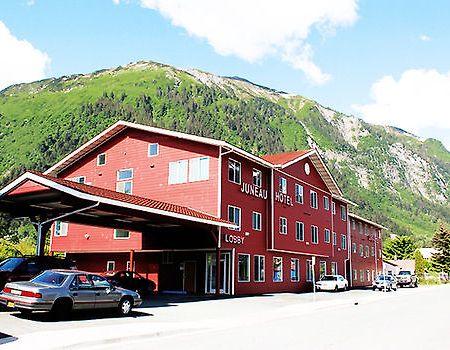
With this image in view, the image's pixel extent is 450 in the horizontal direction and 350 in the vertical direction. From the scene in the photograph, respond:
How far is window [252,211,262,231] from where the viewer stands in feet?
116

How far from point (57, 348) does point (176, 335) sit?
3796 millimetres

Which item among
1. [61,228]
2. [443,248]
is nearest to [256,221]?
[61,228]

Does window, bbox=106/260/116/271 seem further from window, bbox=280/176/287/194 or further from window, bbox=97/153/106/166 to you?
window, bbox=280/176/287/194

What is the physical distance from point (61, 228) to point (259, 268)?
51.1 feet

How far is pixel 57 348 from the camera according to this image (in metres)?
11.2

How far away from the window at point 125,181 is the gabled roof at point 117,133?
2950mm

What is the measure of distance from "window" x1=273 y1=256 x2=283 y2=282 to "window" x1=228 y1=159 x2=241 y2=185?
7.52m

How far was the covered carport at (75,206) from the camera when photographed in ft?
70.0

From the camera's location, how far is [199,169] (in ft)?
109

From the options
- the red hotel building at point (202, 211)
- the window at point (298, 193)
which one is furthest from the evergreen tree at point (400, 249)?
the window at point (298, 193)

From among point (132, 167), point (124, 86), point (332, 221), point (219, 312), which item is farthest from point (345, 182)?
point (219, 312)

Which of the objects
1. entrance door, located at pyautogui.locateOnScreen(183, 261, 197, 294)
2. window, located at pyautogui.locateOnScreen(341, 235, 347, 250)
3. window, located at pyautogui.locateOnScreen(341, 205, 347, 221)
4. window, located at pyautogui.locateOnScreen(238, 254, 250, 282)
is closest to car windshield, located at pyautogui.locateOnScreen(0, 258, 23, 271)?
entrance door, located at pyautogui.locateOnScreen(183, 261, 197, 294)

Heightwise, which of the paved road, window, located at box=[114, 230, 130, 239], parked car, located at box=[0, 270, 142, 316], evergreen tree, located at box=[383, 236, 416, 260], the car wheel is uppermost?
evergreen tree, located at box=[383, 236, 416, 260]

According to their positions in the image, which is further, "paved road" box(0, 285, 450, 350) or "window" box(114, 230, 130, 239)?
"window" box(114, 230, 130, 239)
